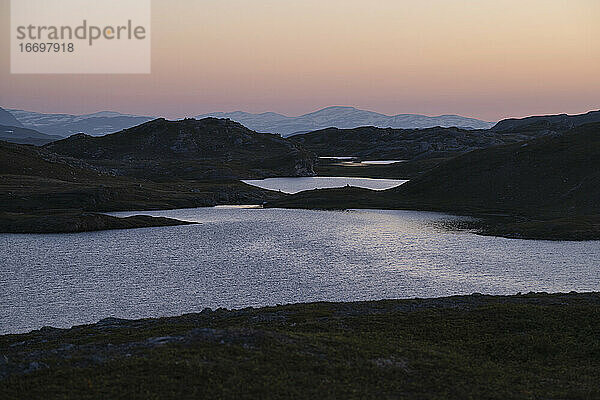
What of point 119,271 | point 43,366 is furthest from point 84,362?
point 119,271

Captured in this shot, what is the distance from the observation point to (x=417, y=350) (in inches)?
1620

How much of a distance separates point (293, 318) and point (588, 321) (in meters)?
26.4

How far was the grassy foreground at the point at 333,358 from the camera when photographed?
3173cm

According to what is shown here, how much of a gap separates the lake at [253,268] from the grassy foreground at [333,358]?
2303 centimetres

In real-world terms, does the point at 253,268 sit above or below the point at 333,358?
below

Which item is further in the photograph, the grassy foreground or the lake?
the lake

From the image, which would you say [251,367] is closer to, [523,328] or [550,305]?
[523,328]

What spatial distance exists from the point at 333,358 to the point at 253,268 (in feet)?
211

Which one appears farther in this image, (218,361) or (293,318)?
(293,318)

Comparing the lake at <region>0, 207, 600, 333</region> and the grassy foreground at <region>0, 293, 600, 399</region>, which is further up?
the grassy foreground at <region>0, 293, 600, 399</region>

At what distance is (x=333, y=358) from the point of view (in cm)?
3744

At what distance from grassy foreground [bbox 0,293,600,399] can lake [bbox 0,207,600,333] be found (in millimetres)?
23029

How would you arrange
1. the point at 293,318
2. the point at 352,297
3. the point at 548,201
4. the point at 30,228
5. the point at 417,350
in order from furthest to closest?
1. the point at 548,201
2. the point at 30,228
3. the point at 352,297
4. the point at 293,318
5. the point at 417,350

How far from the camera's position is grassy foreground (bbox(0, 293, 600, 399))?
31734mm
